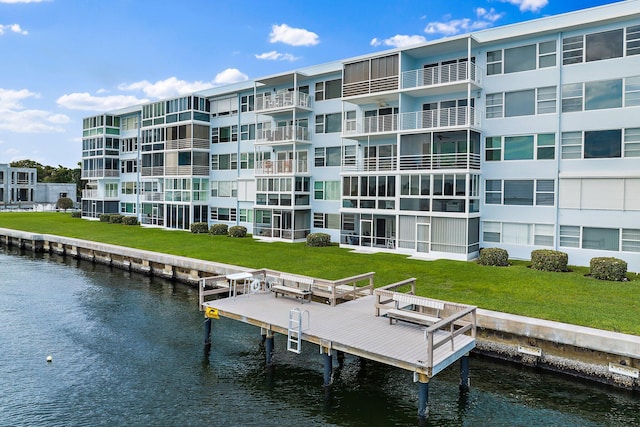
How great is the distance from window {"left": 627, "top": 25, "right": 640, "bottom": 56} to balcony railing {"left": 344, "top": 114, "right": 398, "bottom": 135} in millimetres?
12855

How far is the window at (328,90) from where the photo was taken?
36.1 meters

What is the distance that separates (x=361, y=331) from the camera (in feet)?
46.8

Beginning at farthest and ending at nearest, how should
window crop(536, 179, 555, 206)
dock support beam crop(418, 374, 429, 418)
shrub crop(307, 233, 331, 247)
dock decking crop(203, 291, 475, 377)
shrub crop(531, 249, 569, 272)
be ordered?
1. shrub crop(307, 233, 331, 247)
2. window crop(536, 179, 555, 206)
3. shrub crop(531, 249, 569, 272)
4. dock decking crop(203, 291, 475, 377)
5. dock support beam crop(418, 374, 429, 418)

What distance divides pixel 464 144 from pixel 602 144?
705cm

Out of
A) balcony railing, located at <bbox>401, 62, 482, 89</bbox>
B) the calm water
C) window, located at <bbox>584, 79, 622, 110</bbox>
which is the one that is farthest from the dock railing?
balcony railing, located at <bbox>401, 62, 482, 89</bbox>

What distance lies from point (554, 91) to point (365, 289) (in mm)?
16786

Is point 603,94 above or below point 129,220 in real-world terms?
above

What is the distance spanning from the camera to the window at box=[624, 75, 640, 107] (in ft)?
79.7

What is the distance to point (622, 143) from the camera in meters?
24.7

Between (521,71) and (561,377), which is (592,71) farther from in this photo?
(561,377)

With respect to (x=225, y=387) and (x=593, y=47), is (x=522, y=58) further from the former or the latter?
(x=225, y=387)

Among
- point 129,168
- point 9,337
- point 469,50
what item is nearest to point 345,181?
point 469,50

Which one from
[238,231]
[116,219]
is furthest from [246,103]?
[116,219]

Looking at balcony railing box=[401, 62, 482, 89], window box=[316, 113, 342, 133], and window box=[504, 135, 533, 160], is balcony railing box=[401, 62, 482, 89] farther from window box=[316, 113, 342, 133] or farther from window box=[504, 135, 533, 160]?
window box=[316, 113, 342, 133]
